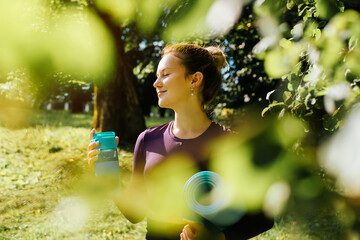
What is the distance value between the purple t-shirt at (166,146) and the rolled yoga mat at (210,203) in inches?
23.9

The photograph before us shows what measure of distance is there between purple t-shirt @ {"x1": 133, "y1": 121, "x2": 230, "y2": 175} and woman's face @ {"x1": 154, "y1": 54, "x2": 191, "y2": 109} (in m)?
0.27

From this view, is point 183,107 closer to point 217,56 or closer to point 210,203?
point 217,56

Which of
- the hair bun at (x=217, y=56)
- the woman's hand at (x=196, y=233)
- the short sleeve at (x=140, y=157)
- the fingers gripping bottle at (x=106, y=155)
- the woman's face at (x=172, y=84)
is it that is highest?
the hair bun at (x=217, y=56)

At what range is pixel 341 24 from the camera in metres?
0.86

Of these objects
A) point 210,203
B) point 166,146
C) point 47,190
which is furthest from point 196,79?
point 47,190

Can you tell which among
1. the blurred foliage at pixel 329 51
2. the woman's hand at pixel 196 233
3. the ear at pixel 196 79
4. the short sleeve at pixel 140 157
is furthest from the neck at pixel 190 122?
the blurred foliage at pixel 329 51

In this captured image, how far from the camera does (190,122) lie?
239cm

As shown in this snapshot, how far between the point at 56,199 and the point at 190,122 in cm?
581

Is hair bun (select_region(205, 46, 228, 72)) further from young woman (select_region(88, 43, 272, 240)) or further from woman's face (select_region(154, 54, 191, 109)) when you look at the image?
woman's face (select_region(154, 54, 191, 109))

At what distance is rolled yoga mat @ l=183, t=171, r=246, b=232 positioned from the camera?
1358 mm

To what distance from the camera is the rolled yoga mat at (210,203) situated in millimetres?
1358

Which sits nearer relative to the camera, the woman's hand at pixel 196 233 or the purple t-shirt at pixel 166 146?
the woman's hand at pixel 196 233

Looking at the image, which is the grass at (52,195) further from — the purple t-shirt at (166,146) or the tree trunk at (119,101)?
the purple t-shirt at (166,146)

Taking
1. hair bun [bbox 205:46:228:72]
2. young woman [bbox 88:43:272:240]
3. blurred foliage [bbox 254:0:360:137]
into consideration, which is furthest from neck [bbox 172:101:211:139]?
blurred foliage [bbox 254:0:360:137]
